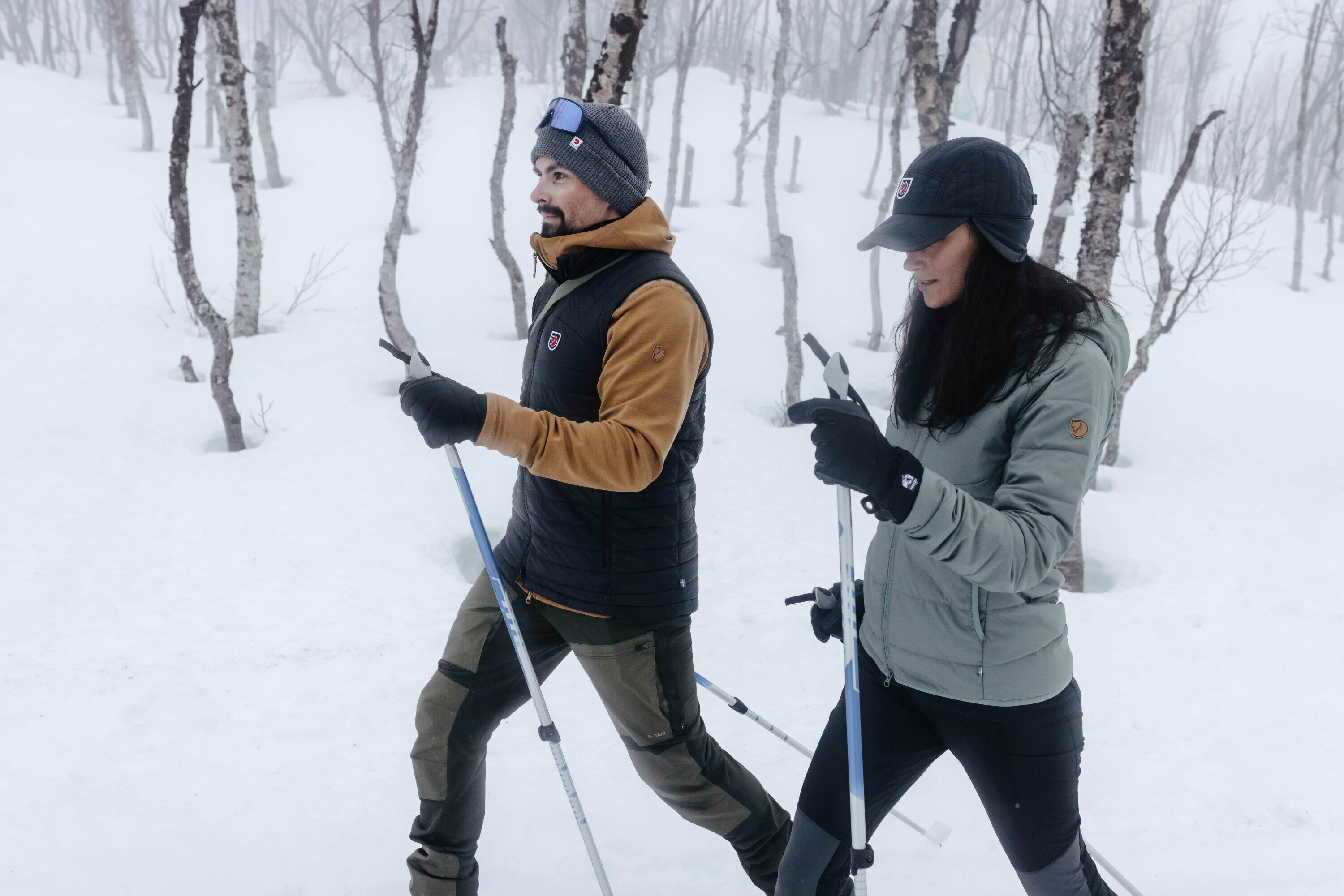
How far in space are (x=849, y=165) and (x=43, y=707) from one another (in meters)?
20.3

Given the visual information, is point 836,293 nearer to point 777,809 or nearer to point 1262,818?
point 1262,818

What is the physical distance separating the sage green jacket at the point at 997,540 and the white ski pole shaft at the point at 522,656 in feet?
2.72

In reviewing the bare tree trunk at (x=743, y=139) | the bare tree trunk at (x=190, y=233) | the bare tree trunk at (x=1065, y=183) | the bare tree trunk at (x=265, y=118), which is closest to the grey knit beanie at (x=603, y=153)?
the bare tree trunk at (x=190, y=233)

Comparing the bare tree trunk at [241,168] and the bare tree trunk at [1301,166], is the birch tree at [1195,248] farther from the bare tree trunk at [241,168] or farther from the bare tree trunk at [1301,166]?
the bare tree trunk at [241,168]

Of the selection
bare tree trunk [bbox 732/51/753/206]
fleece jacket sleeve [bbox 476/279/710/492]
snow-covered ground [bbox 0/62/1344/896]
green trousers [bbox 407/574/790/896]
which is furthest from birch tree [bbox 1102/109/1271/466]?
bare tree trunk [bbox 732/51/753/206]

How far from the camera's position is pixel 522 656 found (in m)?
2.16

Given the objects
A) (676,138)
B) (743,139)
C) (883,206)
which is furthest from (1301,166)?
(676,138)

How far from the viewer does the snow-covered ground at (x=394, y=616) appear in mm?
2988

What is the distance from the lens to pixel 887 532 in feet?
6.35

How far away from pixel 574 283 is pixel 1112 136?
437 centimetres

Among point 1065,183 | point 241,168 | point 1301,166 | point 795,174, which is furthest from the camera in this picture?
point 795,174

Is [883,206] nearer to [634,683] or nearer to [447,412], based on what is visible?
[634,683]

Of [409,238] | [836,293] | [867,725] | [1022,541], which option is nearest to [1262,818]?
[867,725]

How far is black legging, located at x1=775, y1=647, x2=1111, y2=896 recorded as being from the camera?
1.75m
